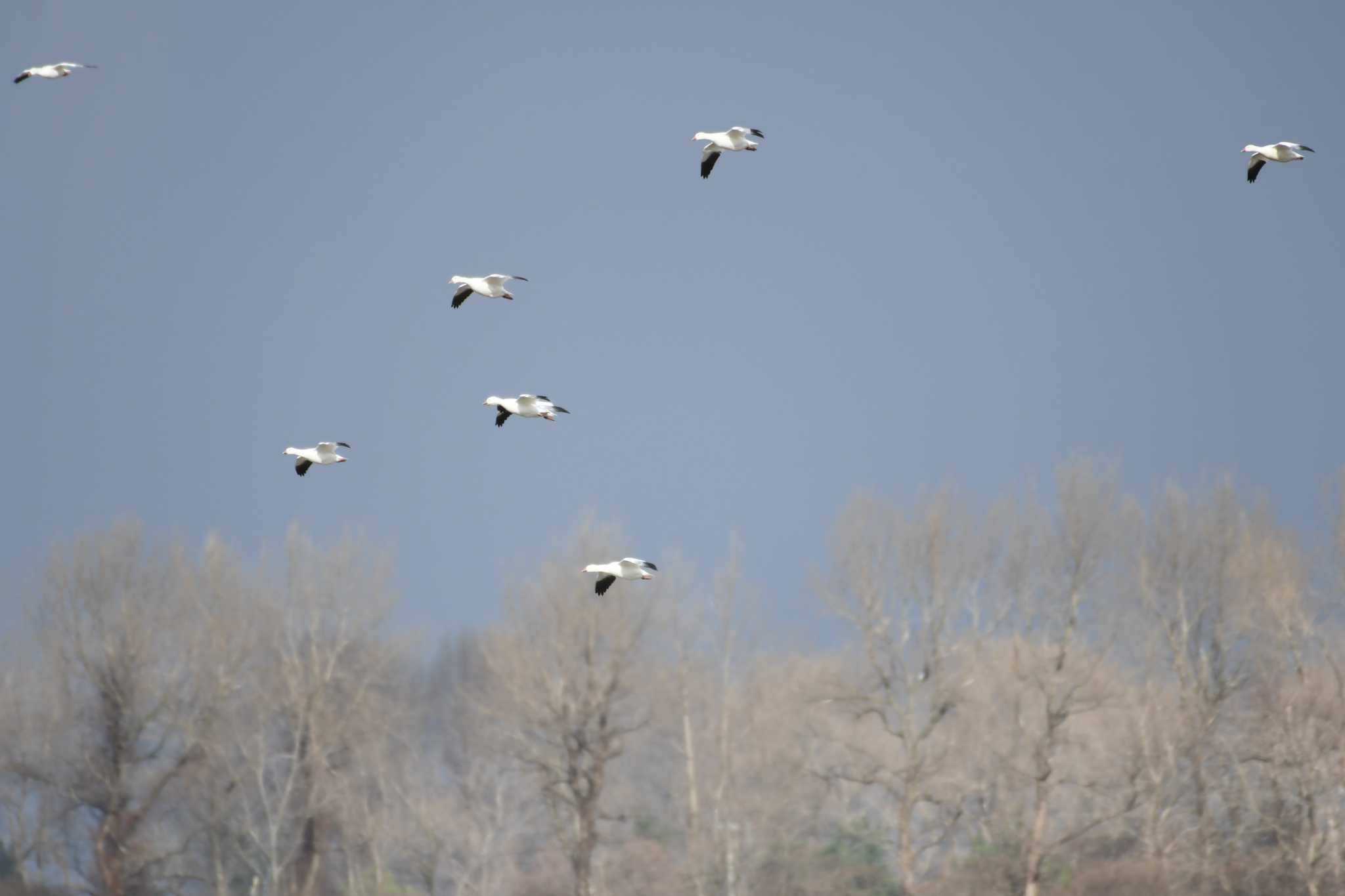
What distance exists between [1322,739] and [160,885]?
3384cm

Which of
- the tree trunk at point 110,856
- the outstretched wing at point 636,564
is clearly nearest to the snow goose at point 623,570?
the outstretched wing at point 636,564

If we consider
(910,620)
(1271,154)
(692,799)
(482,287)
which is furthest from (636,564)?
(692,799)

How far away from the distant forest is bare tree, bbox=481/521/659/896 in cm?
11

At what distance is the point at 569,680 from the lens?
42.4m

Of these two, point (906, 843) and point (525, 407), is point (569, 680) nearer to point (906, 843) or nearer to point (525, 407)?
point (906, 843)

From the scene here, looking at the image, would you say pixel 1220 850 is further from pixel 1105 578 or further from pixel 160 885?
pixel 160 885

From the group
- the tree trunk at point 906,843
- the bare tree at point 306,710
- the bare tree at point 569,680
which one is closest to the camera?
the tree trunk at point 906,843

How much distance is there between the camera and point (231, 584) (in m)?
51.4

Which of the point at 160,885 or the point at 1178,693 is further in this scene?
the point at 160,885

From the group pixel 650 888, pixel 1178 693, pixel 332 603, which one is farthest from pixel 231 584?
pixel 1178 693

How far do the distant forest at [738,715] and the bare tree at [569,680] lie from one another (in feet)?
0.35

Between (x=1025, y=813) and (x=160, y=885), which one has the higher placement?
(x=1025, y=813)

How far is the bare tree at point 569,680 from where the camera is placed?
40969mm

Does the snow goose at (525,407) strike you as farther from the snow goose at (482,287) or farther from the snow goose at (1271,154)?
the snow goose at (1271,154)
